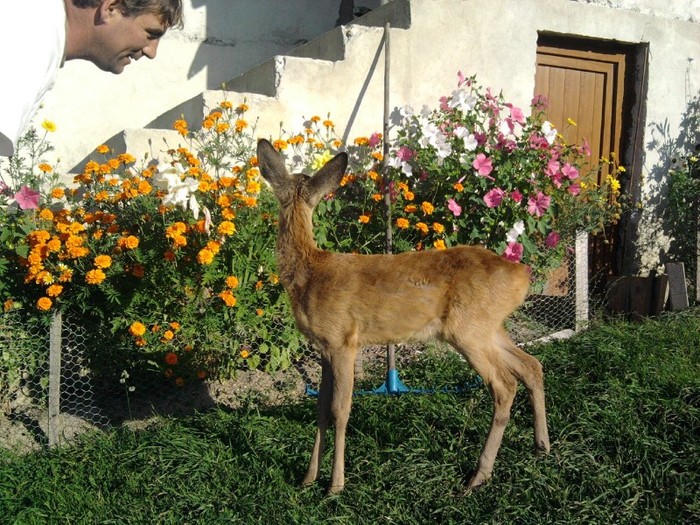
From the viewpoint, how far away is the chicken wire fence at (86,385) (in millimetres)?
4793

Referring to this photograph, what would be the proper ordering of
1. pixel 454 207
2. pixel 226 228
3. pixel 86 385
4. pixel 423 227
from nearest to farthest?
pixel 226 228 < pixel 86 385 < pixel 423 227 < pixel 454 207

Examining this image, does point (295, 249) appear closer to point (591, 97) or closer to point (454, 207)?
point (454, 207)

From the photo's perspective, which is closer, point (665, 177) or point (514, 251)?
point (514, 251)

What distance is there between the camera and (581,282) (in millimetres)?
7027

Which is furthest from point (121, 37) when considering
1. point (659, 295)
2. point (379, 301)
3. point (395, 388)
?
point (659, 295)

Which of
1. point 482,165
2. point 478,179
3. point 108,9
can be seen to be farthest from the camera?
point 478,179

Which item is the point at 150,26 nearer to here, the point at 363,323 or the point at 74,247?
the point at 363,323

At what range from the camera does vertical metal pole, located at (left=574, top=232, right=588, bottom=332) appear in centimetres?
695

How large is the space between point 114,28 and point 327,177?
1.90 metres

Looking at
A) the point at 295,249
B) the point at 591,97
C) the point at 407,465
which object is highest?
the point at 591,97

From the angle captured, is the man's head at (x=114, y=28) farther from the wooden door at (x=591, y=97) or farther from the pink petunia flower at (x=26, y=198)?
the wooden door at (x=591, y=97)

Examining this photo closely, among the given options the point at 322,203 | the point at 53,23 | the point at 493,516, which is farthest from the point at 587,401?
the point at 53,23

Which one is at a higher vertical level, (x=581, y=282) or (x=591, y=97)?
(x=591, y=97)

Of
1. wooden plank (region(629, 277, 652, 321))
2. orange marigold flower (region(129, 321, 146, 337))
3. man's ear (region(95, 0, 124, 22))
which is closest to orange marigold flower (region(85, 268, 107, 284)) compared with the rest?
orange marigold flower (region(129, 321, 146, 337))
